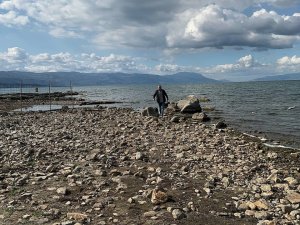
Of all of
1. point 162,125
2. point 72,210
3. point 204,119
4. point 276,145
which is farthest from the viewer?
point 204,119

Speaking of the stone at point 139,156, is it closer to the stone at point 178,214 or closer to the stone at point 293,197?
the stone at point 178,214

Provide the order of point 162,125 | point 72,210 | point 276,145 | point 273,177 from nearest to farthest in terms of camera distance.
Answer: point 72,210 < point 273,177 < point 276,145 < point 162,125

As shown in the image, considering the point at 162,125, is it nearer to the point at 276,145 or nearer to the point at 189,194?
the point at 276,145

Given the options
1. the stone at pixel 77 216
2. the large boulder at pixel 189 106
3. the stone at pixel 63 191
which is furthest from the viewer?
the large boulder at pixel 189 106

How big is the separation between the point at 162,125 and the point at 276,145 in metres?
9.42

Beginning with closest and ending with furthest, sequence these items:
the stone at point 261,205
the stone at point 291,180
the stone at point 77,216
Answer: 1. the stone at point 77,216
2. the stone at point 261,205
3. the stone at point 291,180

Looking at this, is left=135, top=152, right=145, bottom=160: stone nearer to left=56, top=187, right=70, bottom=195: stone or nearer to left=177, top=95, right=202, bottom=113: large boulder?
left=56, top=187, right=70, bottom=195: stone

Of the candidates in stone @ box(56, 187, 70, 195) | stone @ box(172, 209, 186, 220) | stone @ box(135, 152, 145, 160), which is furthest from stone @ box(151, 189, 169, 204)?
stone @ box(135, 152, 145, 160)

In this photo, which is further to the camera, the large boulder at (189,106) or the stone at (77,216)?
the large boulder at (189,106)

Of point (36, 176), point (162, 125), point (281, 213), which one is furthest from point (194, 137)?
point (281, 213)

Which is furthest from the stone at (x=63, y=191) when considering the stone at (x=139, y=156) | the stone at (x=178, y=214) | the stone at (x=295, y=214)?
the stone at (x=295, y=214)

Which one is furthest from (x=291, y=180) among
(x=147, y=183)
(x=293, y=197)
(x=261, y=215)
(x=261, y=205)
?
(x=147, y=183)

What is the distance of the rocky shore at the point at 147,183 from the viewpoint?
9320mm

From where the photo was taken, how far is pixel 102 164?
47.2 feet
